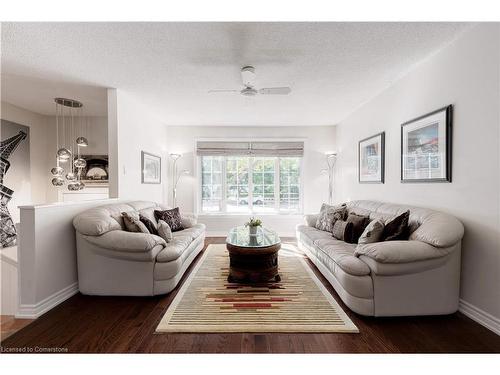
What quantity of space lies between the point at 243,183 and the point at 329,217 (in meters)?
2.42

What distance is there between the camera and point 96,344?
1.78 metres

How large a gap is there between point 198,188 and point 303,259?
301cm

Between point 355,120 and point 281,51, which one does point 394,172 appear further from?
point 281,51

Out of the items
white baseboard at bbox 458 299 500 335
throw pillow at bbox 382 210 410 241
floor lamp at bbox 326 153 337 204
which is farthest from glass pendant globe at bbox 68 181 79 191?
white baseboard at bbox 458 299 500 335

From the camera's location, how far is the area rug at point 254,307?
1.98m

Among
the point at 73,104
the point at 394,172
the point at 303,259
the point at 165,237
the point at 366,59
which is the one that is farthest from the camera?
the point at 73,104

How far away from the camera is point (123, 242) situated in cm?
243

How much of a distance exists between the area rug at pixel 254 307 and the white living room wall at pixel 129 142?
6.00ft

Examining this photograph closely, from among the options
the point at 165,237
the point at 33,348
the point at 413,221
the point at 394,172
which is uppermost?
the point at 394,172

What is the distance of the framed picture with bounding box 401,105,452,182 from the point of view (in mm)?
2336

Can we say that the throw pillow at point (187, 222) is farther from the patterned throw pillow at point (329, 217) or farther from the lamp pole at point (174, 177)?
the patterned throw pillow at point (329, 217)

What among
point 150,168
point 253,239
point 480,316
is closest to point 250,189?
point 150,168

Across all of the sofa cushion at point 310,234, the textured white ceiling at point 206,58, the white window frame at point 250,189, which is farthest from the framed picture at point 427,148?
the white window frame at point 250,189

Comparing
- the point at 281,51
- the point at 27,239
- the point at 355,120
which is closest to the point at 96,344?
the point at 27,239
